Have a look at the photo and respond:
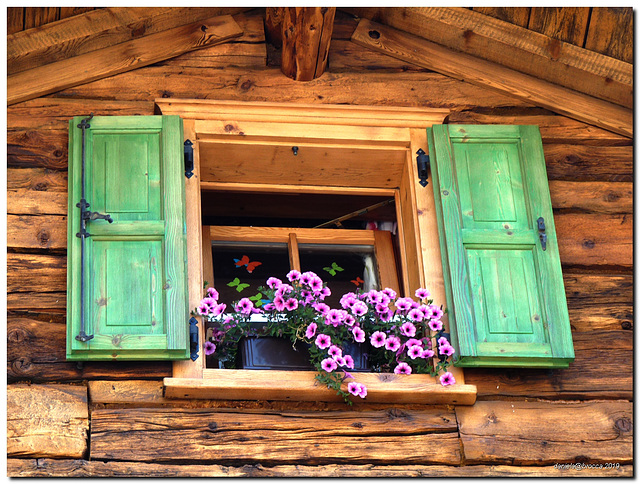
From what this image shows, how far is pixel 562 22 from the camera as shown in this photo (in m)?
3.93

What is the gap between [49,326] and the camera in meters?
3.44

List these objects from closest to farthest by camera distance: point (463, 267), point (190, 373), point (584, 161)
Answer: point (190, 373), point (463, 267), point (584, 161)

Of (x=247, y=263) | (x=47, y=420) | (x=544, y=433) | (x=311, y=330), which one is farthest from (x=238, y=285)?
(x=544, y=433)

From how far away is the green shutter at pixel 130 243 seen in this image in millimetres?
3289

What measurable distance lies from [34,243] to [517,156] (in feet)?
6.97

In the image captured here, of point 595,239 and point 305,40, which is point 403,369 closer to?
point 595,239

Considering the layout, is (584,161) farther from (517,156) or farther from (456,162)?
(456,162)

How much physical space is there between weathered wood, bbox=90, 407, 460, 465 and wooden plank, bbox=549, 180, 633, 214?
4.05 feet

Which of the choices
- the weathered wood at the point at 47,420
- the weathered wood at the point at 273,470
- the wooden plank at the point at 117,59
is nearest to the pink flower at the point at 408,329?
the weathered wood at the point at 273,470

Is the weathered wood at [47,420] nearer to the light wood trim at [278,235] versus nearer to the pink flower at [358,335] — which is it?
the pink flower at [358,335]

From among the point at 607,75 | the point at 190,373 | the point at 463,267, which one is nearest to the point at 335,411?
the point at 190,373

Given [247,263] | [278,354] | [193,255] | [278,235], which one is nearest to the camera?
[278,354]

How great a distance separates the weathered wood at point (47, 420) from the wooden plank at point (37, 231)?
A: 24.2 inches

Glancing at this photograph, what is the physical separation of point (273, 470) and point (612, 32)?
2426 mm
